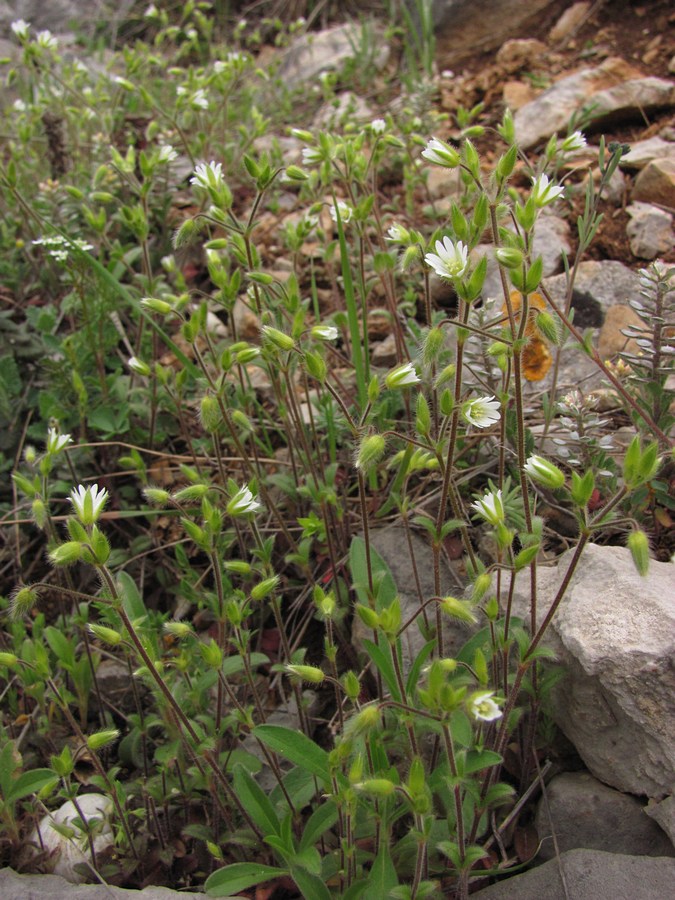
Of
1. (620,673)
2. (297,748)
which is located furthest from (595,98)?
(297,748)

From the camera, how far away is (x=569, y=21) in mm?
5613

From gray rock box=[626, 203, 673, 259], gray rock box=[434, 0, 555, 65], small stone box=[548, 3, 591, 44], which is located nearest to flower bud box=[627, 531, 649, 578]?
gray rock box=[626, 203, 673, 259]

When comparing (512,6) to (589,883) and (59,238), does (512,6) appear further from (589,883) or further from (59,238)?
(589,883)

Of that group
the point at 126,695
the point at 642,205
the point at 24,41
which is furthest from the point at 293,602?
the point at 24,41

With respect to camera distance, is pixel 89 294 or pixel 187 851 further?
pixel 89 294

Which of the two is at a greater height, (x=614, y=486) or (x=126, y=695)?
(x=614, y=486)

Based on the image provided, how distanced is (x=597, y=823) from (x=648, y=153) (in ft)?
10.6

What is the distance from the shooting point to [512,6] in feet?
19.7

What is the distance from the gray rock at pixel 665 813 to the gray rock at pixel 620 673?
29mm

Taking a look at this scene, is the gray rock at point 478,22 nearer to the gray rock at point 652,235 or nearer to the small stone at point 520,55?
the small stone at point 520,55

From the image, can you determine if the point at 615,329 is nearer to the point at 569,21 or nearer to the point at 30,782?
the point at 30,782

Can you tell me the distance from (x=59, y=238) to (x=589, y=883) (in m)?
3.11

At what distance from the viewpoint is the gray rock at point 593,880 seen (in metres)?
1.88

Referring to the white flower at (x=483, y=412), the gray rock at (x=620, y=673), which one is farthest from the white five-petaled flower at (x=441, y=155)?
the gray rock at (x=620, y=673)
